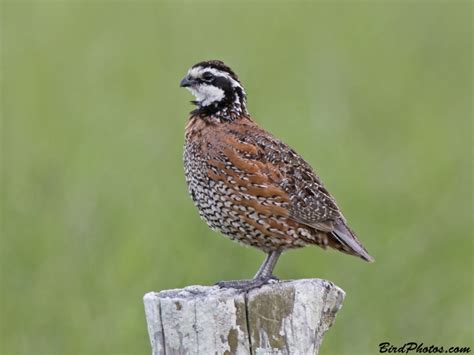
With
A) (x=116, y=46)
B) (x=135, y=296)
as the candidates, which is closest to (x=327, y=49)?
(x=116, y=46)

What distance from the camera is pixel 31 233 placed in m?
8.79

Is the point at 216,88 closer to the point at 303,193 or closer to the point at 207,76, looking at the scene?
the point at 207,76

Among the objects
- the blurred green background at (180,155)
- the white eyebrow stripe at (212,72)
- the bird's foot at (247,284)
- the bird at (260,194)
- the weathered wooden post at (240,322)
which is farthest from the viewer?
the blurred green background at (180,155)

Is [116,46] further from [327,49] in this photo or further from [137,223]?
[137,223]

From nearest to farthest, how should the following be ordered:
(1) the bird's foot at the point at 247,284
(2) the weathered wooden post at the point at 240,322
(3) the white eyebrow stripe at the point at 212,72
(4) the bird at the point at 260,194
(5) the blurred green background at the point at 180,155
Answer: (2) the weathered wooden post at the point at 240,322 → (1) the bird's foot at the point at 247,284 → (4) the bird at the point at 260,194 → (3) the white eyebrow stripe at the point at 212,72 → (5) the blurred green background at the point at 180,155

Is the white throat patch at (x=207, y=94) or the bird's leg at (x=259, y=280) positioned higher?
the white throat patch at (x=207, y=94)

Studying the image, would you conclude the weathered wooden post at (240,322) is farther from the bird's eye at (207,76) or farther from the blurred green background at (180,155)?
the blurred green background at (180,155)

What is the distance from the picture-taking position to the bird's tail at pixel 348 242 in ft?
20.8

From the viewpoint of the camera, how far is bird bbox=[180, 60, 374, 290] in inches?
248

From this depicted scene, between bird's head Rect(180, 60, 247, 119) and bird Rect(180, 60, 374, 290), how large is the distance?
0.14m

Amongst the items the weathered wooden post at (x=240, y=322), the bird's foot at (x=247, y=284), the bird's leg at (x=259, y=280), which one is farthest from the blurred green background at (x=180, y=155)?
the weathered wooden post at (x=240, y=322)

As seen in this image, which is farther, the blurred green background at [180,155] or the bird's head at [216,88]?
the blurred green background at [180,155]

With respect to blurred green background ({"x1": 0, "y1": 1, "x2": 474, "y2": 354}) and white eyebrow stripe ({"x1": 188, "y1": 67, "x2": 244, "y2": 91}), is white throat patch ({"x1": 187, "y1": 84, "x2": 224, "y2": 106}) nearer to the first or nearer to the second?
white eyebrow stripe ({"x1": 188, "y1": 67, "x2": 244, "y2": 91})

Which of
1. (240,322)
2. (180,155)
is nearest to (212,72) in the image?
(240,322)
